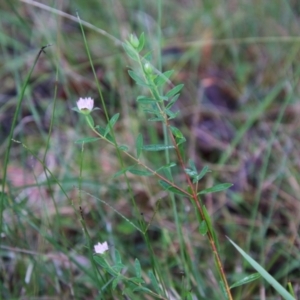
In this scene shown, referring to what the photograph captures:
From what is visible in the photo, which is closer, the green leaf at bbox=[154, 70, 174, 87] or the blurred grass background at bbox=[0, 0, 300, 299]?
the green leaf at bbox=[154, 70, 174, 87]

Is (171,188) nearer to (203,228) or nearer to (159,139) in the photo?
(203,228)

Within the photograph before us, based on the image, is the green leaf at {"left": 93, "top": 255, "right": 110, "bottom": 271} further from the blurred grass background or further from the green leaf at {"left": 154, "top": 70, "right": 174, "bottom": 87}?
the green leaf at {"left": 154, "top": 70, "right": 174, "bottom": 87}

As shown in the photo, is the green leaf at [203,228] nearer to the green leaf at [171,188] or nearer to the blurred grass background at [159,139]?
the green leaf at [171,188]

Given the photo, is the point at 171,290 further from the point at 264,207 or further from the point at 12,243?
the point at 264,207

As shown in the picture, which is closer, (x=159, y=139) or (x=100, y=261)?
(x=100, y=261)

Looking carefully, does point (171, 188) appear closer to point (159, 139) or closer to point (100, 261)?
point (100, 261)

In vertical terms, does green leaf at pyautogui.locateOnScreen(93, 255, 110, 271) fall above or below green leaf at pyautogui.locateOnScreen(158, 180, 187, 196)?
below

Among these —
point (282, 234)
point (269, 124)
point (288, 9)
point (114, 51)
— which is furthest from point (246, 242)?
point (288, 9)

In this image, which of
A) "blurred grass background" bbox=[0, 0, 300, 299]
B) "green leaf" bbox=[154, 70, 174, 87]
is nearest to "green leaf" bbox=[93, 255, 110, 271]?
"blurred grass background" bbox=[0, 0, 300, 299]

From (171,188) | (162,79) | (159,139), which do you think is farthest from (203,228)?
(159,139)

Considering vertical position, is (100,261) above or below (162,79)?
below
